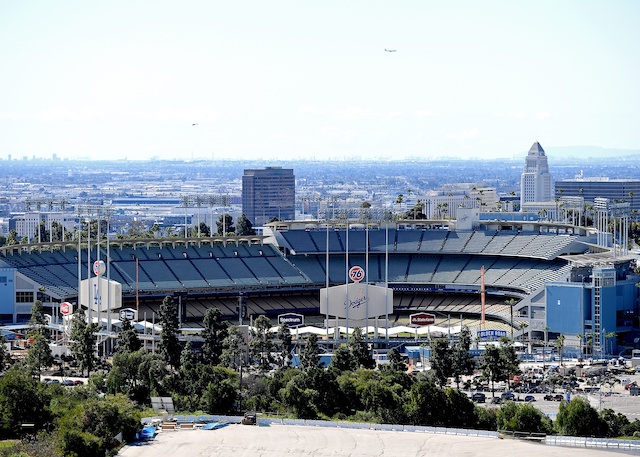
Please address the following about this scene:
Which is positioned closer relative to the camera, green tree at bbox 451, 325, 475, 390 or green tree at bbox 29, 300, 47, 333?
green tree at bbox 451, 325, 475, 390

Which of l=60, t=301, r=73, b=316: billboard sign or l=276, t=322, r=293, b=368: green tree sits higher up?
l=60, t=301, r=73, b=316: billboard sign

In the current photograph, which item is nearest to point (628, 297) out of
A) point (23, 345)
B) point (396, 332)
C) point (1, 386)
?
point (396, 332)

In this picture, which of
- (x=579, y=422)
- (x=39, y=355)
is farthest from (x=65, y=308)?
(x=579, y=422)

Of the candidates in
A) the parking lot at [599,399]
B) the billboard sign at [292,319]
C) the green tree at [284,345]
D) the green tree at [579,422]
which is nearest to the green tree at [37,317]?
the billboard sign at [292,319]

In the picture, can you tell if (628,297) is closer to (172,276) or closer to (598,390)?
(598,390)

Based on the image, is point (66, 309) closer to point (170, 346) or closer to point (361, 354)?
point (170, 346)

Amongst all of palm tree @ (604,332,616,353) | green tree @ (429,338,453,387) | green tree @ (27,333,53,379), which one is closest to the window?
green tree @ (27,333,53,379)

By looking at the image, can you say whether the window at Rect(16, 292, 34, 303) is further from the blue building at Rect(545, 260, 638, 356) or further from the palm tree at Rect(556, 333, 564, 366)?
the palm tree at Rect(556, 333, 564, 366)
